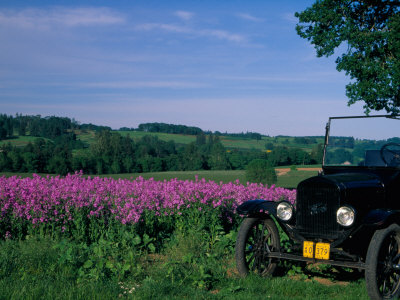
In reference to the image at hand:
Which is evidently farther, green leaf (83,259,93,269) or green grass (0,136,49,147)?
green grass (0,136,49,147)

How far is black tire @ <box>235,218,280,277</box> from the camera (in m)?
5.42

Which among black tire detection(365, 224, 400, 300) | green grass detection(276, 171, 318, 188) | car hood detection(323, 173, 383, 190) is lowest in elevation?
green grass detection(276, 171, 318, 188)

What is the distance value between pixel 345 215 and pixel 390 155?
1538 millimetres

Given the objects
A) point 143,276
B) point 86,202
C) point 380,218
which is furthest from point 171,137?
point 380,218

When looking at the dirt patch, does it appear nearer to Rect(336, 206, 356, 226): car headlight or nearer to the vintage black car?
the vintage black car

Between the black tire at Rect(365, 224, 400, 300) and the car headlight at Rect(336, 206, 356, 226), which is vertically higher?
the car headlight at Rect(336, 206, 356, 226)

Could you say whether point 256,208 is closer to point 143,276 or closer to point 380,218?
point 380,218

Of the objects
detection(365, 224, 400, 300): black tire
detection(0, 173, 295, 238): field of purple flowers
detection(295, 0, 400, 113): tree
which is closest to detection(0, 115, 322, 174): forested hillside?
detection(295, 0, 400, 113): tree

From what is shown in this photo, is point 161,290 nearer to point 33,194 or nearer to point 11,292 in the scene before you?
point 11,292

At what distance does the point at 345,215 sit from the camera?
491cm

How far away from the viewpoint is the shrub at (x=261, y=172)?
132 ft

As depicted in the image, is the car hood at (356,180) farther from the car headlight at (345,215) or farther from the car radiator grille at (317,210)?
the car headlight at (345,215)

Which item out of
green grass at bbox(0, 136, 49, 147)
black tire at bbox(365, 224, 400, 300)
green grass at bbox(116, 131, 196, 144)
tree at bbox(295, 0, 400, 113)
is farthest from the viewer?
green grass at bbox(116, 131, 196, 144)

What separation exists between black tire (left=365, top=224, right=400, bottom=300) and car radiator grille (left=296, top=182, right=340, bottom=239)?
0.51 m
